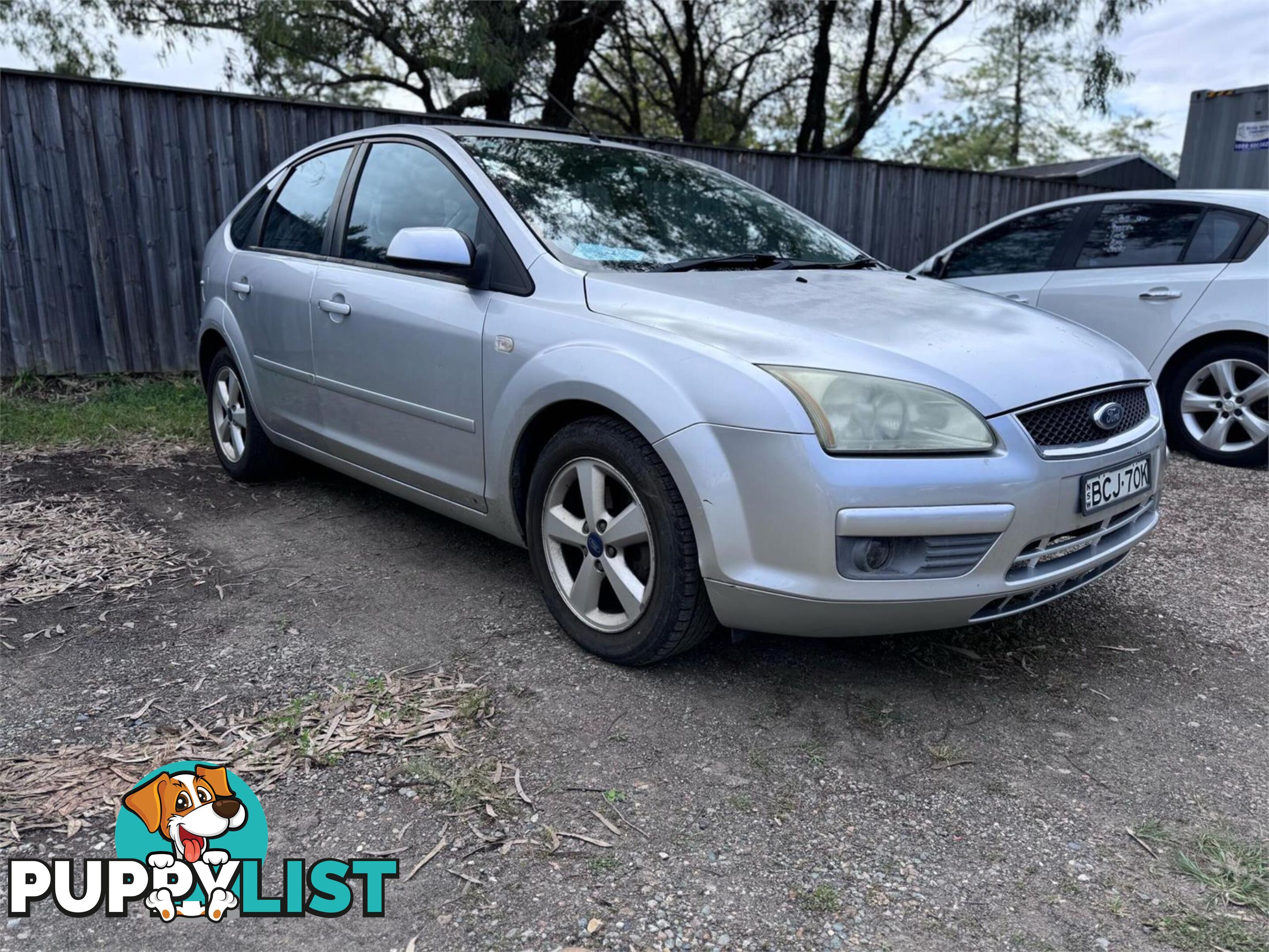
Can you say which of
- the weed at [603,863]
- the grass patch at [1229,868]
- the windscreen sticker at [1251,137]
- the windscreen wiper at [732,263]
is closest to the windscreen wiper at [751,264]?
the windscreen wiper at [732,263]

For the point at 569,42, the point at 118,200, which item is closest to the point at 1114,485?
the point at 118,200

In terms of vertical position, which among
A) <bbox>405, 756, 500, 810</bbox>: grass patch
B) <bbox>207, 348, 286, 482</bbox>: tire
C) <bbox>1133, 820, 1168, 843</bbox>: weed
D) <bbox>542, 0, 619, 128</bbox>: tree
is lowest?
<bbox>1133, 820, 1168, 843</bbox>: weed

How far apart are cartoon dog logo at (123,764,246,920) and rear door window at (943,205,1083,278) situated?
19.0 ft

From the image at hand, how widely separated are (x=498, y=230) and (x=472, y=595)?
127 cm

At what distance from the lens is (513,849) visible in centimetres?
212

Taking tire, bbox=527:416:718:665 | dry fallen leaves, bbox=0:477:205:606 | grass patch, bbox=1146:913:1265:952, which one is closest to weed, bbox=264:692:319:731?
tire, bbox=527:416:718:665

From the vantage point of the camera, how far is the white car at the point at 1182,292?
540cm

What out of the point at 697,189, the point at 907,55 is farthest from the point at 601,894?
the point at 907,55

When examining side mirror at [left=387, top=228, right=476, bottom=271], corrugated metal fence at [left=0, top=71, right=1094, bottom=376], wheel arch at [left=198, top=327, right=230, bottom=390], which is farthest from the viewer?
corrugated metal fence at [left=0, top=71, right=1094, bottom=376]

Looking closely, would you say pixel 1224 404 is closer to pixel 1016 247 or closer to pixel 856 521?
pixel 1016 247

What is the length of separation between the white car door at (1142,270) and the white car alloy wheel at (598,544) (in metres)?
4.18

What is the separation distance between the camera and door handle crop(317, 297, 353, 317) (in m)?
3.71

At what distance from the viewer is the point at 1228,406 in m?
5.49

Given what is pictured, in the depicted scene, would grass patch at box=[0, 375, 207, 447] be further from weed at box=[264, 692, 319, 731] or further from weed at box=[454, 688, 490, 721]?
weed at box=[454, 688, 490, 721]
